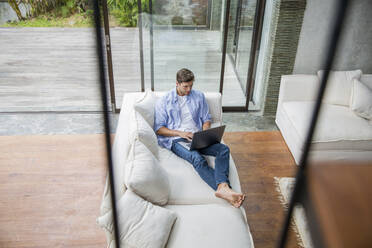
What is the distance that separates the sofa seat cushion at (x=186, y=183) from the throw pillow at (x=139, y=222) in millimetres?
318

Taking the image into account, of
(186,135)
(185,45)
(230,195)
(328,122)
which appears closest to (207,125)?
(186,135)

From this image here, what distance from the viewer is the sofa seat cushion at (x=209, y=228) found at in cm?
174

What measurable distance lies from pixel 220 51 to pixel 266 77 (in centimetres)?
66

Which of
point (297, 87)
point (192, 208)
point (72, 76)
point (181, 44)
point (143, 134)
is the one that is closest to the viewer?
point (192, 208)

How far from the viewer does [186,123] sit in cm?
279

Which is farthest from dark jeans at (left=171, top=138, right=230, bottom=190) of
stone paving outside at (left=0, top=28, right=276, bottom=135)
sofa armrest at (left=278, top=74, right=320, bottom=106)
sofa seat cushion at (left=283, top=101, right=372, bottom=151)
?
sofa armrest at (left=278, top=74, right=320, bottom=106)

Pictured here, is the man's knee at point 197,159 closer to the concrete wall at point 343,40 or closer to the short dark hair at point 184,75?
the short dark hair at point 184,75

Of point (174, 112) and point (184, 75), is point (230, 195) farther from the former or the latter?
point (184, 75)

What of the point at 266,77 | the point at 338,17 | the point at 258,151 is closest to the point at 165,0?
the point at 266,77

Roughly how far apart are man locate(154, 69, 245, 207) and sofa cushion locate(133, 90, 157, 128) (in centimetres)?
5

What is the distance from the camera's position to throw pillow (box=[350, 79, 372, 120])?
305 centimetres

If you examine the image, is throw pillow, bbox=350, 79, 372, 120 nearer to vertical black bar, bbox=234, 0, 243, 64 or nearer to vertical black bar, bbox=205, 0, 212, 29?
vertical black bar, bbox=234, 0, 243, 64

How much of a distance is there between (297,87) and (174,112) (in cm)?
157

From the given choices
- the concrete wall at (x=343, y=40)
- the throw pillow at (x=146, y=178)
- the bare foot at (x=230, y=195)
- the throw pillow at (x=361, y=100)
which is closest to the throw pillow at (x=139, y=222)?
the throw pillow at (x=146, y=178)
